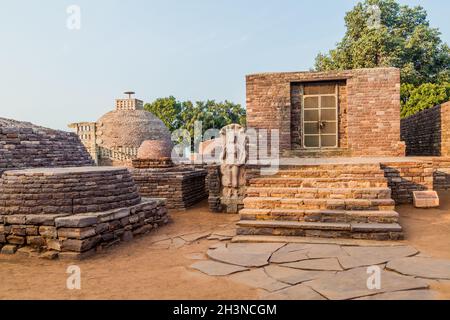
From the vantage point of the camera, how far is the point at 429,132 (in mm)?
13438

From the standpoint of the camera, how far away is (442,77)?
1895cm

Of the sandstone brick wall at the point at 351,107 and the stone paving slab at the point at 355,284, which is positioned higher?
the sandstone brick wall at the point at 351,107

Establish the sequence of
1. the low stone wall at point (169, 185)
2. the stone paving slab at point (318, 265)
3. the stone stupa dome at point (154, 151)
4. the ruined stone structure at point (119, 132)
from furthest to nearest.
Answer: the ruined stone structure at point (119, 132)
the stone stupa dome at point (154, 151)
the low stone wall at point (169, 185)
the stone paving slab at point (318, 265)

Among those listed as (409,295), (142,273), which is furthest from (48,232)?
(409,295)

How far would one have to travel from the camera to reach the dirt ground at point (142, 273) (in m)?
3.34

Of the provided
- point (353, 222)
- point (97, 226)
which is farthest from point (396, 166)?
point (97, 226)

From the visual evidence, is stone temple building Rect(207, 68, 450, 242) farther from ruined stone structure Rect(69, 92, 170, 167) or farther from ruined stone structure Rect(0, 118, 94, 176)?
ruined stone structure Rect(69, 92, 170, 167)

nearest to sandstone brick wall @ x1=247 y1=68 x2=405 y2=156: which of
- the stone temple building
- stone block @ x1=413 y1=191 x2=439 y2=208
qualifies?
the stone temple building

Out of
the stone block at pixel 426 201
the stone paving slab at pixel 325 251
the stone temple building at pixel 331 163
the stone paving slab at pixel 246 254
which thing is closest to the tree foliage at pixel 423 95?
the stone temple building at pixel 331 163

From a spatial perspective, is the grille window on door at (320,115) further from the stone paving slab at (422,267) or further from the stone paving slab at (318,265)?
the stone paving slab at (318,265)

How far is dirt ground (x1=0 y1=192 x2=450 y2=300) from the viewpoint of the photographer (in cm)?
334

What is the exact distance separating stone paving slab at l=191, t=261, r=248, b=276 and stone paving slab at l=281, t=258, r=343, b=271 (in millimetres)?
608

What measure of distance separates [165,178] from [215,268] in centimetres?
527
